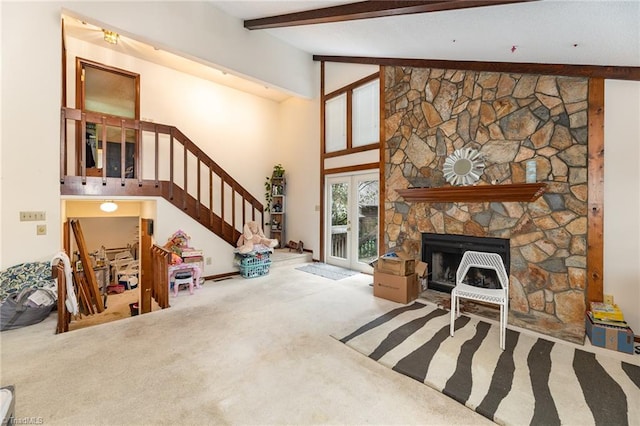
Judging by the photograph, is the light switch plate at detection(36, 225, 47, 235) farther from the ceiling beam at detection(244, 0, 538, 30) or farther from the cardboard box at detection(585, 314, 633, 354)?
the cardboard box at detection(585, 314, 633, 354)

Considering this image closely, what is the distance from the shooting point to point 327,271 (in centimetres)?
543

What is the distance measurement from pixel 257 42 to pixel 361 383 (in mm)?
5623

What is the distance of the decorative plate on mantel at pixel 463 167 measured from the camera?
3697 mm

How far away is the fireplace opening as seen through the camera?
3618mm

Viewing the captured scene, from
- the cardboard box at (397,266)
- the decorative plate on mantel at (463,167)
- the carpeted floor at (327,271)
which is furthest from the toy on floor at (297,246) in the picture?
the decorative plate on mantel at (463,167)

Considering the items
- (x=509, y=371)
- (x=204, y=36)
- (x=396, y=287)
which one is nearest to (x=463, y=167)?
(x=396, y=287)

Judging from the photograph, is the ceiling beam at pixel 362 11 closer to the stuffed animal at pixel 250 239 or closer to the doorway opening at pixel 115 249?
the stuffed animal at pixel 250 239

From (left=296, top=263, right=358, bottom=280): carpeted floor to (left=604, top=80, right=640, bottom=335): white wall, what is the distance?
138 inches

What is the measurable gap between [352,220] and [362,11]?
3.50m

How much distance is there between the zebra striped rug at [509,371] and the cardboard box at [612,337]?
0.23 meters

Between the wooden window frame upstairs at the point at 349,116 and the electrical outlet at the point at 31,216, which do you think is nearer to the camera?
the electrical outlet at the point at 31,216

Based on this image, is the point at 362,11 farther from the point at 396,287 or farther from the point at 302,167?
the point at 302,167

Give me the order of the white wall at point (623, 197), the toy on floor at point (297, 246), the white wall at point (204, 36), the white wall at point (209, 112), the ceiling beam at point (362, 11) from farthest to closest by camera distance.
Answer: the toy on floor at point (297, 246)
the white wall at point (209, 112)
the white wall at point (204, 36)
the white wall at point (623, 197)
the ceiling beam at point (362, 11)

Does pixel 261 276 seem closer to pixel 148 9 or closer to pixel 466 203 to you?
pixel 466 203
